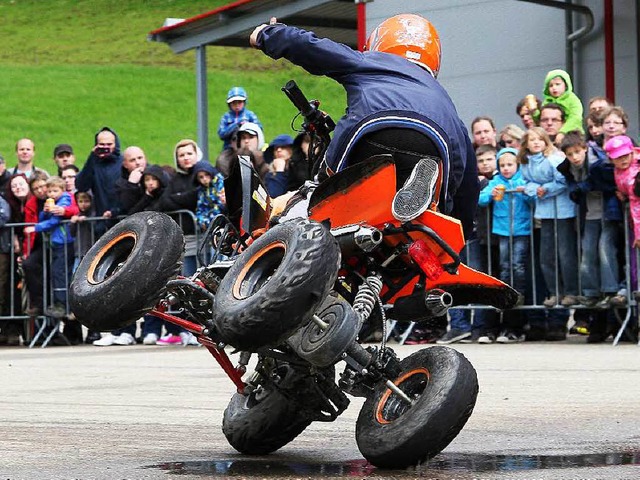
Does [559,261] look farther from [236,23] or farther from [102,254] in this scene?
[236,23]

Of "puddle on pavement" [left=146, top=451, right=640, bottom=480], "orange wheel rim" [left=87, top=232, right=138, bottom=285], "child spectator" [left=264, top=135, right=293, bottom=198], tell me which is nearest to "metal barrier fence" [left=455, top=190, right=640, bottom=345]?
"child spectator" [left=264, top=135, right=293, bottom=198]

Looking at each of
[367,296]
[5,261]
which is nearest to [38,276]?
[5,261]

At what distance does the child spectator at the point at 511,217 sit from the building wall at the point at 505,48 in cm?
500

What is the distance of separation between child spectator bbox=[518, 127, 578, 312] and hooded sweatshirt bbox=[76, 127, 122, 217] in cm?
470

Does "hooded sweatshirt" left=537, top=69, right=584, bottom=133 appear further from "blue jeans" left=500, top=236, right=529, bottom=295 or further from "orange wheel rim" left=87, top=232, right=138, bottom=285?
"orange wheel rim" left=87, top=232, right=138, bottom=285

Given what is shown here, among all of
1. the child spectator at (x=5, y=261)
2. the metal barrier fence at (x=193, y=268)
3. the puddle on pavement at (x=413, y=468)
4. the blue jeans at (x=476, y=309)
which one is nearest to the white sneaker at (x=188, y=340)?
the metal barrier fence at (x=193, y=268)

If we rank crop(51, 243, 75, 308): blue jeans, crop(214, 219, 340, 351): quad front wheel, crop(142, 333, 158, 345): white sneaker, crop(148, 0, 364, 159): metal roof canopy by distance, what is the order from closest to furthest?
1. crop(214, 219, 340, 351): quad front wheel
2. crop(142, 333, 158, 345): white sneaker
3. crop(51, 243, 75, 308): blue jeans
4. crop(148, 0, 364, 159): metal roof canopy

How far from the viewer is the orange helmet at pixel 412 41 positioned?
6082 millimetres

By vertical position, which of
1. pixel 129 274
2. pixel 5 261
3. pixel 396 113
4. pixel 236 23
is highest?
pixel 236 23

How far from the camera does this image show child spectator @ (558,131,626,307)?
488 inches

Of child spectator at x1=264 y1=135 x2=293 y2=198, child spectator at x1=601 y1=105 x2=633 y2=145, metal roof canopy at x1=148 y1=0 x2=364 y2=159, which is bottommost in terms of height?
child spectator at x1=264 y1=135 x2=293 y2=198

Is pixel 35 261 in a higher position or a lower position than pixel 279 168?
lower

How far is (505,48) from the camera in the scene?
63.1 feet

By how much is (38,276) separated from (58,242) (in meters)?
0.48
